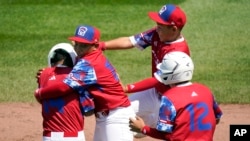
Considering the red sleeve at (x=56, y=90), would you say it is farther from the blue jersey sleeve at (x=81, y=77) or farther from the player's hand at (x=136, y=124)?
the player's hand at (x=136, y=124)

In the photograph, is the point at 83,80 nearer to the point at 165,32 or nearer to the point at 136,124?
the point at 136,124

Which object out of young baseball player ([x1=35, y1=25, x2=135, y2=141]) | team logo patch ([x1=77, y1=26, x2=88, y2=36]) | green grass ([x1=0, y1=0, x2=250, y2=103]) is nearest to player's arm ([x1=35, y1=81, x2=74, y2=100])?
young baseball player ([x1=35, y1=25, x2=135, y2=141])

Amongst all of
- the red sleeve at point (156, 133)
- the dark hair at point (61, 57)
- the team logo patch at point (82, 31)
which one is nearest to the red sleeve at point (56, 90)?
the dark hair at point (61, 57)

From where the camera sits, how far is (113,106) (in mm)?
8508

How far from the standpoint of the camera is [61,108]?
8125mm

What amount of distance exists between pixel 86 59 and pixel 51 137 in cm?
88

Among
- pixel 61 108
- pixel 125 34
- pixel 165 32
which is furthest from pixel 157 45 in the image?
pixel 125 34

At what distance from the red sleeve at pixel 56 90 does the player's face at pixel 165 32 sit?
1.47m

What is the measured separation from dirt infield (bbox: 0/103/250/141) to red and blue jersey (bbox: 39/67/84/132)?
2.96 m

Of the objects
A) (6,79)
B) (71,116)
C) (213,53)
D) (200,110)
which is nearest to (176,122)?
(200,110)

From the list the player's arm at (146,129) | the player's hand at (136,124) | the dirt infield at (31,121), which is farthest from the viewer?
the dirt infield at (31,121)

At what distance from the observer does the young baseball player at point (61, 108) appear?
814 cm

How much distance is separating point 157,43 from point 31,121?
11.0ft

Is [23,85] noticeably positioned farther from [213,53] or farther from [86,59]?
[86,59]
